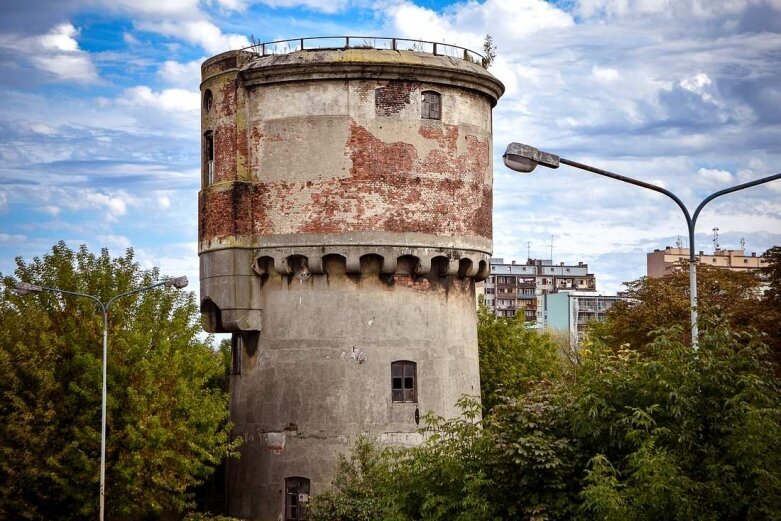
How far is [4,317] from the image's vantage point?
39.3 m

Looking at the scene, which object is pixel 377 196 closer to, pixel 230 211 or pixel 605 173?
pixel 230 211

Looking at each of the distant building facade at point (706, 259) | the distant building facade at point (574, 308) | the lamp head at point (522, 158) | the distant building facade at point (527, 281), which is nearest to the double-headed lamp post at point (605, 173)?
the lamp head at point (522, 158)

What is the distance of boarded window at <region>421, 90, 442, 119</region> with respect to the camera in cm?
3809

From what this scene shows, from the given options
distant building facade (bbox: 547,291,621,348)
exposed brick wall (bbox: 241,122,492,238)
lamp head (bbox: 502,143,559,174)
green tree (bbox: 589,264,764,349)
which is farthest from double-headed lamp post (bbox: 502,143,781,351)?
distant building facade (bbox: 547,291,621,348)

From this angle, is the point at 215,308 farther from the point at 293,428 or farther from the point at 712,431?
the point at 712,431

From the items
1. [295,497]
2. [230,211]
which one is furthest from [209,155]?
[295,497]

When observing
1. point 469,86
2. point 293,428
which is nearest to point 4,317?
point 293,428

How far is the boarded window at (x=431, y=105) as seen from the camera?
125ft

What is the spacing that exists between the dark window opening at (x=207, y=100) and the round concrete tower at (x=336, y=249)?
1153mm

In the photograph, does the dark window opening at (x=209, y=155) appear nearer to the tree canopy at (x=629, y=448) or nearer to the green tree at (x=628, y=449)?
the tree canopy at (x=629, y=448)

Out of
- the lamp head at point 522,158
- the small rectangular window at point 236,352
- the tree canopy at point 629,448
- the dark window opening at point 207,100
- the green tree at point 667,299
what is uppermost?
the dark window opening at point 207,100

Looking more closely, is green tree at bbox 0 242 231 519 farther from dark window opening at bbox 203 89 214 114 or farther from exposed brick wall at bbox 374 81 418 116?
exposed brick wall at bbox 374 81 418 116

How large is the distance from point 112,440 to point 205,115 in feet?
34.8

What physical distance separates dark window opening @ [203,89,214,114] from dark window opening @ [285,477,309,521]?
11821 millimetres
